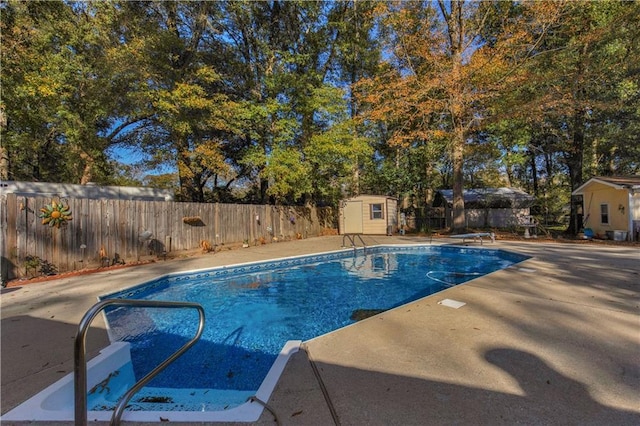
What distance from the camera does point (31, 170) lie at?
16.7 meters

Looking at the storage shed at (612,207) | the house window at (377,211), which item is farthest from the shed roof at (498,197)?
the storage shed at (612,207)

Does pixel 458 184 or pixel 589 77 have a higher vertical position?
pixel 589 77

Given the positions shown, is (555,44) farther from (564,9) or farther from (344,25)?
(344,25)

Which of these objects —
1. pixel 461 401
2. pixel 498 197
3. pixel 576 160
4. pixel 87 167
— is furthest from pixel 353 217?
pixel 461 401

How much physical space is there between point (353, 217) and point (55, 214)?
45.2 ft

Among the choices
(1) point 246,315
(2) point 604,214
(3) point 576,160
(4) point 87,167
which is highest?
(3) point 576,160

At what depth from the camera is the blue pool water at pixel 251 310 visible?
311 centimetres

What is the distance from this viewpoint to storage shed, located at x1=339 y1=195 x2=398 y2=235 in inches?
674

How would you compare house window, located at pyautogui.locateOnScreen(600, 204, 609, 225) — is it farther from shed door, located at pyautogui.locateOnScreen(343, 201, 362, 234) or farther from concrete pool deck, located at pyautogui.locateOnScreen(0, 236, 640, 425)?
shed door, located at pyautogui.locateOnScreen(343, 201, 362, 234)

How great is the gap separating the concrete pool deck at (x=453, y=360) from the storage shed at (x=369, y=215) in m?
12.2

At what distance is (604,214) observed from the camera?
12.5 metres

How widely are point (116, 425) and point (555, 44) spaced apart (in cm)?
2037

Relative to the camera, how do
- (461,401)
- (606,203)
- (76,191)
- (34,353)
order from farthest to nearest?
1. (606,203)
2. (76,191)
3. (34,353)
4. (461,401)

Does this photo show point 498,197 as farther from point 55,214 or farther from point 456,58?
point 55,214
